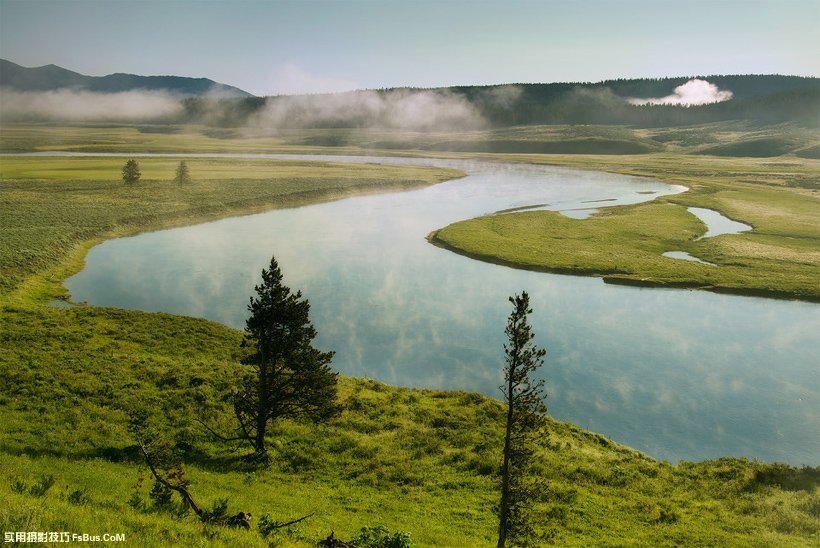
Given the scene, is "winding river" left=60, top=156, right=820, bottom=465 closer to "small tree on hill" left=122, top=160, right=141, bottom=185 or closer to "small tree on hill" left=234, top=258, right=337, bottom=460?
"small tree on hill" left=234, top=258, right=337, bottom=460

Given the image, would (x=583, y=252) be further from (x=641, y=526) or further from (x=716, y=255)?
(x=641, y=526)

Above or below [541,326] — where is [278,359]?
above

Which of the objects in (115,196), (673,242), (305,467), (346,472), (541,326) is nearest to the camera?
(346,472)

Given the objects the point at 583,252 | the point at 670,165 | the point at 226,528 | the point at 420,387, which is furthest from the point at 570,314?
the point at 670,165

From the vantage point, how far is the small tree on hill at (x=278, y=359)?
21598mm

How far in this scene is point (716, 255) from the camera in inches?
2441

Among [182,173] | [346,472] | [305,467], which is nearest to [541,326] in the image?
[346,472]

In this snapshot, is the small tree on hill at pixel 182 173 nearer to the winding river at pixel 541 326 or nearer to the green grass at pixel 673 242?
the winding river at pixel 541 326

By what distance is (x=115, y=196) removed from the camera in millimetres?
95250

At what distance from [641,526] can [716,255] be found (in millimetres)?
52243

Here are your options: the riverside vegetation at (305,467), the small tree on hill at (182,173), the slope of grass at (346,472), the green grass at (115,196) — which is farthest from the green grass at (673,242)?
the small tree on hill at (182,173)

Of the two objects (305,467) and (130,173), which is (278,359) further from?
(130,173)

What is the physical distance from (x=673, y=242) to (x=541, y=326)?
123ft

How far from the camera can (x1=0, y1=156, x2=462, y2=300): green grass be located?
184ft
